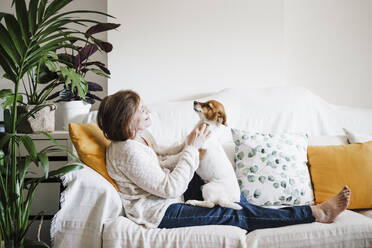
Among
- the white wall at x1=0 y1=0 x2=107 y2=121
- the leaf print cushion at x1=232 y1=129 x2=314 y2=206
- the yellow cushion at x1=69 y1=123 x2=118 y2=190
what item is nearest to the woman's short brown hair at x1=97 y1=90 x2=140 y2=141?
the yellow cushion at x1=69 y1=123 x2=118 y2=190

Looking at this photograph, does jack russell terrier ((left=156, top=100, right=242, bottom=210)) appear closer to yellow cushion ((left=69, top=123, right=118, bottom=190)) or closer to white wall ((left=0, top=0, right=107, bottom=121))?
yellow cushion ((left=69, top=123, right=118, bottom=190))

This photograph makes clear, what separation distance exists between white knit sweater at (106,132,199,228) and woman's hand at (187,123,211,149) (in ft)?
0.12

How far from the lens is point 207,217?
1.44 m

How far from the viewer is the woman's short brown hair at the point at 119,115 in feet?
4.86

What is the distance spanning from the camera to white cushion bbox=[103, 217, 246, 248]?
1331 millimetres

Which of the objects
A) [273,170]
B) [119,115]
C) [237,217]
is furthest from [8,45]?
[273,170]

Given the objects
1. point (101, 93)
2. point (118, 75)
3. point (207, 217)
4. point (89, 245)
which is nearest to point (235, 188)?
point (207, 217)

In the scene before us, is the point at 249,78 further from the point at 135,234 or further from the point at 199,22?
the point at 135,234

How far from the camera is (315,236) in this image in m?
1.37

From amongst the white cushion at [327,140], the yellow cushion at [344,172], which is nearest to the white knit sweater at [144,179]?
the yellow cushion at [344,172]

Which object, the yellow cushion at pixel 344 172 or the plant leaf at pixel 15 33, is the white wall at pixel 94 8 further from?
the yellow cushion at pixel 344 172

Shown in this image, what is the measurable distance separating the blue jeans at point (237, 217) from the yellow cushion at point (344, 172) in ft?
1.31

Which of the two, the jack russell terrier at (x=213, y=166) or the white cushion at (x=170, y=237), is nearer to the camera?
the white cushion at (x=170, y=237)

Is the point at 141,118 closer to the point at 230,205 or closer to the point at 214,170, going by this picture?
the point at 214,170
